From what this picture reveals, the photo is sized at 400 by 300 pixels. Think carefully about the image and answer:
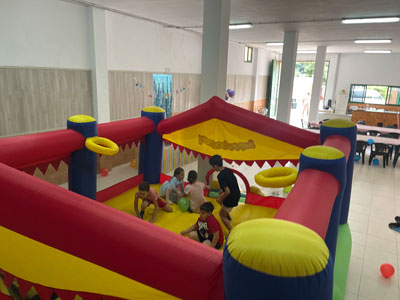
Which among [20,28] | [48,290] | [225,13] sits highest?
[225,13]

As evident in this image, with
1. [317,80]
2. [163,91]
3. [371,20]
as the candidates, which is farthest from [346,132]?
[317,80]

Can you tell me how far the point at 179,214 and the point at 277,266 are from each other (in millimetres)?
3573

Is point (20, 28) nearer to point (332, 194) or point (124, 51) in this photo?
point (124, 51)

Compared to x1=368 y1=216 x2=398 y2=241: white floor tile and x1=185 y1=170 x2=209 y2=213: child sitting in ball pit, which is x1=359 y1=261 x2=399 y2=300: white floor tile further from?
x1=185 y1=170 x2=209 y2=213: child sitting in ball pit

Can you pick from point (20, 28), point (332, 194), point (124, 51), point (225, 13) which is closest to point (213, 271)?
point (332, 194)

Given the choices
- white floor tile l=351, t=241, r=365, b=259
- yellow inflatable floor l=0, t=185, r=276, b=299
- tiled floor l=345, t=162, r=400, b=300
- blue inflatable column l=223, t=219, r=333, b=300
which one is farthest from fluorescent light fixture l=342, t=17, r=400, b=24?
yellow inflatable floor l=0, t=185, r=276, b=299

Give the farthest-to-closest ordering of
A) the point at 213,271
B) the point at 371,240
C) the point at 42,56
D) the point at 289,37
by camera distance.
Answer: the point at 289,37
the point at 42,56
the point at 371,240
the point at 213,271

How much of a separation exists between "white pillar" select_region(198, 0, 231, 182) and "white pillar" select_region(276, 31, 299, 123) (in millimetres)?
4544

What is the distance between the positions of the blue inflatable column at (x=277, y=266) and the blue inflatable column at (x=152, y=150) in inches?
Result: 162

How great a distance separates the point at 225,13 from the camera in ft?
17.8

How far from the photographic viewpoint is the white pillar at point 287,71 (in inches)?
368

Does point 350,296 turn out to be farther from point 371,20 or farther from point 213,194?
point 371,20

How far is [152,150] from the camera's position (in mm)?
5113

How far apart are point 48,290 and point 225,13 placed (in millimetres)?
5075
